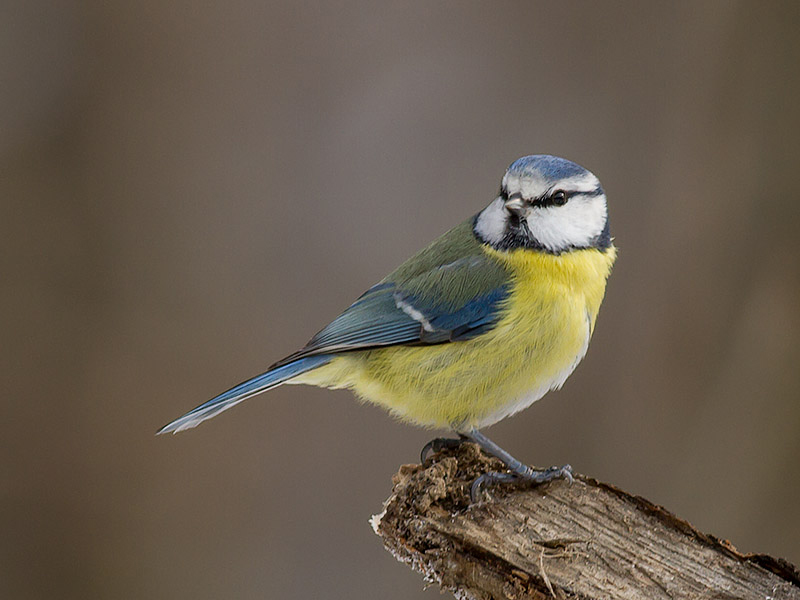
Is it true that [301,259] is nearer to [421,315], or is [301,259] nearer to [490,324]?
[421,315]

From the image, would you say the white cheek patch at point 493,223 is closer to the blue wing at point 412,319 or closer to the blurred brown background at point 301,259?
the blue wing at point 412,319

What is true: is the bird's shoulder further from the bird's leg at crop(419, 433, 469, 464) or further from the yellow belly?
the bird's leg at crop(419, 433, 469, 464)

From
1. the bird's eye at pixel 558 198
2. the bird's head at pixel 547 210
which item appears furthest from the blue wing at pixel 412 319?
the bird's eye at pixel 558 198

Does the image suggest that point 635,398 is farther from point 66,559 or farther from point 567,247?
point 66,559

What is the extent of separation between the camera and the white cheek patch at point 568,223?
2264 millimetres

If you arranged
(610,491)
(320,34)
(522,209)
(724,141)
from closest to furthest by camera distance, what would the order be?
(610,491) < (522,209) < (724,141) < (320,34)

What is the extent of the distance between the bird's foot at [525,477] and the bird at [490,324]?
40 mm

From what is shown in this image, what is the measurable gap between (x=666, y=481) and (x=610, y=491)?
1548 millimetres

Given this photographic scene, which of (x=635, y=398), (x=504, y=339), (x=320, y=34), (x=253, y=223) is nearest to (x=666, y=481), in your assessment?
(x=635, y=398)

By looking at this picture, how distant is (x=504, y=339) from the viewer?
7.47 ft

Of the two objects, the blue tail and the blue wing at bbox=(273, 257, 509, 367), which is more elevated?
the blue wing at bbox=(273, 257, 509, 367)

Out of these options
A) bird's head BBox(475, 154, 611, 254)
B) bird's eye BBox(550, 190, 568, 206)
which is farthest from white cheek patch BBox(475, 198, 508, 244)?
bird's eye BBox(550, 190, 568, 206)

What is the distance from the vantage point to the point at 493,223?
2.39 metres

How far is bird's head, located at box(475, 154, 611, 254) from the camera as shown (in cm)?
220
